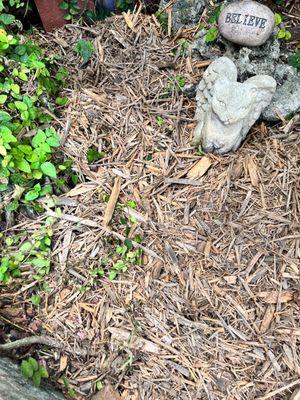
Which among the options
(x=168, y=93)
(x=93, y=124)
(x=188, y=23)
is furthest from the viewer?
(x=188, y=23)

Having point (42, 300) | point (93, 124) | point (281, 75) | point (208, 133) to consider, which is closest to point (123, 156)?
point (93, 124)

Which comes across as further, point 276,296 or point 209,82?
point 209,82

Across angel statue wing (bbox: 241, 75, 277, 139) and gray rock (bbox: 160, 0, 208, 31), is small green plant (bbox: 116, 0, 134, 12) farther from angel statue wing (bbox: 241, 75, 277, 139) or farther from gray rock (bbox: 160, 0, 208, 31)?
angel statue wing (bbox: 241, 75, 277, 139)

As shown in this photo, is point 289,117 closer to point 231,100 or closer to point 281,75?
point 281,75

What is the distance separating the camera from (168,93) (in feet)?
7.62

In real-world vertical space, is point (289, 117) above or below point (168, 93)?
below

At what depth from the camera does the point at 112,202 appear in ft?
6.52

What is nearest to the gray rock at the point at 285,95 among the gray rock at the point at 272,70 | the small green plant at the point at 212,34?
the gray rock at the point at 272,70

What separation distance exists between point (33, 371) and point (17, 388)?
Answer: 6.9 inches

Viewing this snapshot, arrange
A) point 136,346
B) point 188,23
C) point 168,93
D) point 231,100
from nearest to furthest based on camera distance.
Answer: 1. point 136,346
2. point 231,100
3. point 168,93
4. point 188,23

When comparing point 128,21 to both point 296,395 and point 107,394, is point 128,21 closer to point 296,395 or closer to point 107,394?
point 107,394

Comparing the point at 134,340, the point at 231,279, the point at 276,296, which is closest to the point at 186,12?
the point at 231,279

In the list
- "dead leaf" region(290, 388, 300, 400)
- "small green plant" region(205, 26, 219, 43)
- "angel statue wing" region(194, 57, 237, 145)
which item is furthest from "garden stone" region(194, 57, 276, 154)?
"dead leaf" region(290, 388, 300, 400)

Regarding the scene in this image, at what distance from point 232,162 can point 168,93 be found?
1.74ft
